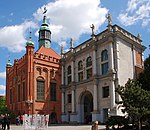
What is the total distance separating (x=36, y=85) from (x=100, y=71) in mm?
15396

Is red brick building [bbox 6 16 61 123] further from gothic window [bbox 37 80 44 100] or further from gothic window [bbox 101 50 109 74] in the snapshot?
gothic window [bbox 101 50 109 74]

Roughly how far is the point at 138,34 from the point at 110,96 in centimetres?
1305

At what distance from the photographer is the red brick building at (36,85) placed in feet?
150

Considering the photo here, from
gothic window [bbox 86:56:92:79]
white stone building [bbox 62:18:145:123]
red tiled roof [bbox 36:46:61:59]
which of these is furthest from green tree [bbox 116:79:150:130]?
red tiled roof [bbox 36:46:61:59]

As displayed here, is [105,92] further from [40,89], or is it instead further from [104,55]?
[40,89]

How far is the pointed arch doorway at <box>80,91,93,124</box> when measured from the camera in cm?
4050

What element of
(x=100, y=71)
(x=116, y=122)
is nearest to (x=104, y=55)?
(x=100, y=71)

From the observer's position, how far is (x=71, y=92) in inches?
1702

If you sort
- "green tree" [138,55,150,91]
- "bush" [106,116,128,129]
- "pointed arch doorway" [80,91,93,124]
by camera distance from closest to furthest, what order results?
"bush" [106,116,128,129] < "green tree" [138,55,150,91] < "pointed arch doorway" [80,91,93,124]

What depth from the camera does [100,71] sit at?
37125 millimetres

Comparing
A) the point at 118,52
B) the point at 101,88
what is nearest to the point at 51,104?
the point at 101,88

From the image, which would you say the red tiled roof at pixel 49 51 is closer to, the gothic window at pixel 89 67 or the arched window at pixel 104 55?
the gothic window at pixel 89 67

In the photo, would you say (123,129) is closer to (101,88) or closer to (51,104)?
(101,88)

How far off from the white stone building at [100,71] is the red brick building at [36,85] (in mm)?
4560
